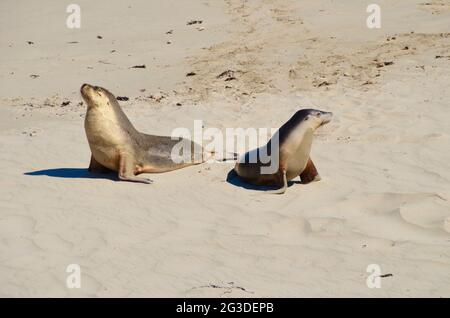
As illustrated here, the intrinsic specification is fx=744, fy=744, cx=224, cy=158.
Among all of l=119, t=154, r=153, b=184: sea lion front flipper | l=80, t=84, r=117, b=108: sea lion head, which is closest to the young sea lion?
l=119, t=154, r=153, b=184: sea lion front flipper

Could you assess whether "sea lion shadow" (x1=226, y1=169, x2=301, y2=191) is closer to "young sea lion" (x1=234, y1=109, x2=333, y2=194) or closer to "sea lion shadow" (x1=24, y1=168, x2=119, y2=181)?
"young sea lion" (x1=234, y1=109, x2=333, y2=194)

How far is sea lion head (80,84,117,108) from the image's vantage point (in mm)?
6973

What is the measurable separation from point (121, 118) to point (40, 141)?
1.76 metres

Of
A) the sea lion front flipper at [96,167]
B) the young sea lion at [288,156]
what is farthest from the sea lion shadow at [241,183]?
the sea lion front flipper at [96,167]

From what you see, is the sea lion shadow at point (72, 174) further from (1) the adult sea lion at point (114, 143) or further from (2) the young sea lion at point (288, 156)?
(2) the young sea lion at point (288, 156)

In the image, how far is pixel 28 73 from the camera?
39.8 ft

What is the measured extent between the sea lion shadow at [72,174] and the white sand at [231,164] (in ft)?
0.13

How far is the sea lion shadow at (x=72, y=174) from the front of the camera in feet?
23.1

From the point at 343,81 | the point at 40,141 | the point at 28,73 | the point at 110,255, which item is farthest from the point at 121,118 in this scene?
the point at 28,73

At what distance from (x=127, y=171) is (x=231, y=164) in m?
1.18

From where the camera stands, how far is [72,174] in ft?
23.5

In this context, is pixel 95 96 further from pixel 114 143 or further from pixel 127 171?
pixel 127 171

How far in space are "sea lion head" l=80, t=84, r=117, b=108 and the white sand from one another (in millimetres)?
711

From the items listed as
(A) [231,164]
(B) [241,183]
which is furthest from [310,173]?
(A) [231,164]
